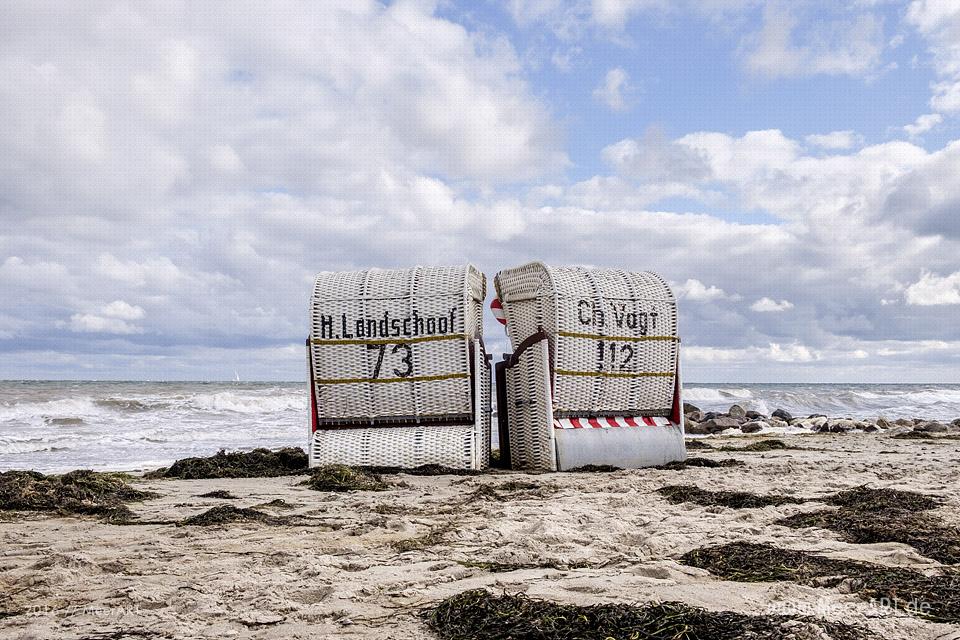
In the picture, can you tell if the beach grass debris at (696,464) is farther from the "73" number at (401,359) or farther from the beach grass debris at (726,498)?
the "73" number at (401,359)

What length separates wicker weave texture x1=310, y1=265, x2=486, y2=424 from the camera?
28.1 ft

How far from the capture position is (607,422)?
8898 mm

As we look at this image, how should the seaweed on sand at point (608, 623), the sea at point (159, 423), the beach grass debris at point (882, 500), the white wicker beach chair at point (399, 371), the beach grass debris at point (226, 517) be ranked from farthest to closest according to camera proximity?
1. the sea at point (159, 423)
2. the white wicker beach chair at point (399, 371)
3. the beach grass debris at point (882, 500)
4. the beach grass debris at point (226, 517)
5. the seaweed on sand at point (608, 623)

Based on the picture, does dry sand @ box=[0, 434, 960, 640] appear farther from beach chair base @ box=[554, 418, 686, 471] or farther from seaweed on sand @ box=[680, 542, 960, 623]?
beach chair base @ box=[554, 418, 686, 471]

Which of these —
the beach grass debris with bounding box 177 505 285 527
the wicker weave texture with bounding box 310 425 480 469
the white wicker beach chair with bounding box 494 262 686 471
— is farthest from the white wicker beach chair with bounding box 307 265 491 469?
the beach grass debris with bounding box 177 505 285 527

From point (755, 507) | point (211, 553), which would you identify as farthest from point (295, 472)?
point (755, 507)

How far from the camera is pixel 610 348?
8812 millimetres

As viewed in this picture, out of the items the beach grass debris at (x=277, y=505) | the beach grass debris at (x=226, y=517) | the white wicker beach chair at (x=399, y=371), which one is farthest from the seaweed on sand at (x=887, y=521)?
the white wicker beach chair at (x=399, y=371)

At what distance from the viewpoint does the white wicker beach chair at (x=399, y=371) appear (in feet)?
28.0

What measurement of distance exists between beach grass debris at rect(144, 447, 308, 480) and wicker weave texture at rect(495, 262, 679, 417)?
2926mm

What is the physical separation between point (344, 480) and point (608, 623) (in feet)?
15.4

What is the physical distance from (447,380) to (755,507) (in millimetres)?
3784

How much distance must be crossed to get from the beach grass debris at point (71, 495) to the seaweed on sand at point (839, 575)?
413 centimetres

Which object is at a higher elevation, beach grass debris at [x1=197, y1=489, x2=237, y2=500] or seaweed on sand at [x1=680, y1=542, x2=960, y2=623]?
seaweed on sand at [x1=680, y1=542, x2=960, y2=623]
